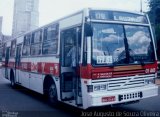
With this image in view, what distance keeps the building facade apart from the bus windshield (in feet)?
332

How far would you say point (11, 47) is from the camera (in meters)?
17.1

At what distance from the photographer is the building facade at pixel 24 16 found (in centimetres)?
10688

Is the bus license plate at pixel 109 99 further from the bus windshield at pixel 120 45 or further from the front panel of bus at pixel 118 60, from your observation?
the bus windshield at pixel 120 45

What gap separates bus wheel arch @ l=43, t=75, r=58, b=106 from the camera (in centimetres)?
976

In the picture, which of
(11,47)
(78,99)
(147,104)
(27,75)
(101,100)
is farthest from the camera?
(11,47)

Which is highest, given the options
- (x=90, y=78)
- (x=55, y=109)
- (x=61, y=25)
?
(x=61, y=25)

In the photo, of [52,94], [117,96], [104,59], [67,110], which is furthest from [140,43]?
[52,94]

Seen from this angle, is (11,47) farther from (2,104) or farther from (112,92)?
(112,92)

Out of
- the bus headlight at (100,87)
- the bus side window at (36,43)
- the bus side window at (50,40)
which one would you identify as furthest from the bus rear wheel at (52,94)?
the bus headlight at (100,87)

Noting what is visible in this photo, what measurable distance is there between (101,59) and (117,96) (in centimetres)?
112

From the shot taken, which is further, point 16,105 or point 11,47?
point 11,47

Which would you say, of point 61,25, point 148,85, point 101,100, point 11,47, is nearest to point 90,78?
point 101,100

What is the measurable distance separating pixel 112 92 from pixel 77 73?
4.42ft

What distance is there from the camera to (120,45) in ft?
25.4
